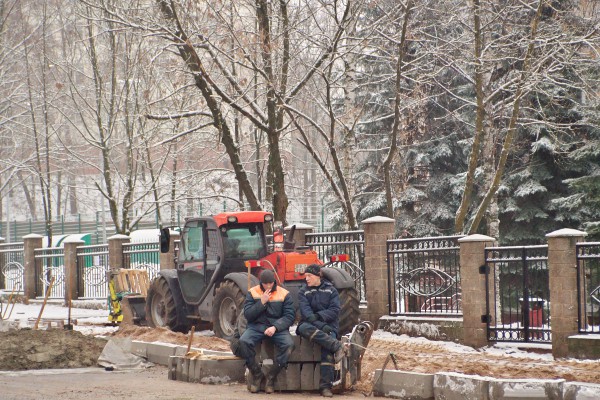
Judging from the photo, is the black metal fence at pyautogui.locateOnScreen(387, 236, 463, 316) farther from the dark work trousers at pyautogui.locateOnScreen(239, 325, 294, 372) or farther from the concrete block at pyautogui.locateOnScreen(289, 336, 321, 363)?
the dark work trousers at pyautogui.locateOnScreen(239, 325, 294, 372)

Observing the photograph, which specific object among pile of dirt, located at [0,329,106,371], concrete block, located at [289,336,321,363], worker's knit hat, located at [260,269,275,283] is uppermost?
worker's knit hat, located at [260,269,275,283]

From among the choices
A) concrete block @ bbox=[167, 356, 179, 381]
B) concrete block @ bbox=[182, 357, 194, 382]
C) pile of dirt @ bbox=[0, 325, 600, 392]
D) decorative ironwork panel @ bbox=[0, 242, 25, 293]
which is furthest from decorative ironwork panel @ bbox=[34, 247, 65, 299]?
concrete block @ bbox=[182, 357, 194, 382]

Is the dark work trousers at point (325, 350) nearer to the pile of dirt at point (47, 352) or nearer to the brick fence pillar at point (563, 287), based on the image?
the pile of dirt at point (47, 352)

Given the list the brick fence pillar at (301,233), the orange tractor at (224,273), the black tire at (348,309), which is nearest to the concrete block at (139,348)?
the orange tractor at (224,273)

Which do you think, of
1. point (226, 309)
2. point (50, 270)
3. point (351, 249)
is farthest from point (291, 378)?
point (50, 270)

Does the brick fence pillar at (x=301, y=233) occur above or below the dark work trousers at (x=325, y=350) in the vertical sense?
above

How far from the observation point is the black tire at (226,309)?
54.7ft

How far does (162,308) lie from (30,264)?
14.1m

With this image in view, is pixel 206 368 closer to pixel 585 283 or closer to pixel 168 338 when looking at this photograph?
pixel 168 338

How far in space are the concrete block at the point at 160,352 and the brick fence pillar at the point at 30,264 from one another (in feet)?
57.5

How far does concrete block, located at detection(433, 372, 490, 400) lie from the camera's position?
35.1 ft

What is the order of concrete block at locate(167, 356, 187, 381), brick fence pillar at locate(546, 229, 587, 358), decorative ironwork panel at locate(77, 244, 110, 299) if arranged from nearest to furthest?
1. concrete block at locate(167, 356, 187, 381)
2. brick fence pillar at locate(546, 229, 587, 358)
3. decorative ironwork panel at locate(77, 244, 110, 299)

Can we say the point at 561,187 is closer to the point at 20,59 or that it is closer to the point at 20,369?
the point at 20,369

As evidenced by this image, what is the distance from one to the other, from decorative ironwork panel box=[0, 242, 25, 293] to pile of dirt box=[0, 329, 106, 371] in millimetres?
17859
